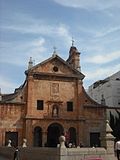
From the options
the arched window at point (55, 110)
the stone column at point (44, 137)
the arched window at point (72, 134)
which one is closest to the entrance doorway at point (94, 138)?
the arched window at point (72, 134)

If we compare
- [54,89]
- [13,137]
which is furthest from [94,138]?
[13,137]

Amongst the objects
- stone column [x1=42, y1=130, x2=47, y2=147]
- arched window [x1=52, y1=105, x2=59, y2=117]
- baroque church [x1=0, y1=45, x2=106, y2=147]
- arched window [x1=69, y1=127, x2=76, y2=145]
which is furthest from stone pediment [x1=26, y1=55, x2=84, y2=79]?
stone column [x1=42, y1=130, x2=47, y2=147]

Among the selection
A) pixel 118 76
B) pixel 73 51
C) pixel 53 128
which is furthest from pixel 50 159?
pixel 118 76

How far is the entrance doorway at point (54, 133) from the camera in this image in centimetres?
3694

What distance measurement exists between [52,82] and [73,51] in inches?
264

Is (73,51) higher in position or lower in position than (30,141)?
higher

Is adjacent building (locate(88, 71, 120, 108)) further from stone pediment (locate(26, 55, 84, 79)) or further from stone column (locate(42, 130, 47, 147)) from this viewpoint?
stone column (locate(42, 130, 47, 147))

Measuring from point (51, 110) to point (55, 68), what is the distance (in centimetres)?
557

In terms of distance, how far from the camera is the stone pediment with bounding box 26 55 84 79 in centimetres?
3769

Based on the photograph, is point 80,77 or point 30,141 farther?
point 80,77

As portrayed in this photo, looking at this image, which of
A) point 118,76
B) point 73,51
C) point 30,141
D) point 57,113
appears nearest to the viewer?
point 30,141

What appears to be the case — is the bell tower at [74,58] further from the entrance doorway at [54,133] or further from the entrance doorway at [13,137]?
the entrance doorway at [13,137]

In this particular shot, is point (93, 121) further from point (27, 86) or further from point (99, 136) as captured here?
point (27, 86)

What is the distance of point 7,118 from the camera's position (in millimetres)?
35094
